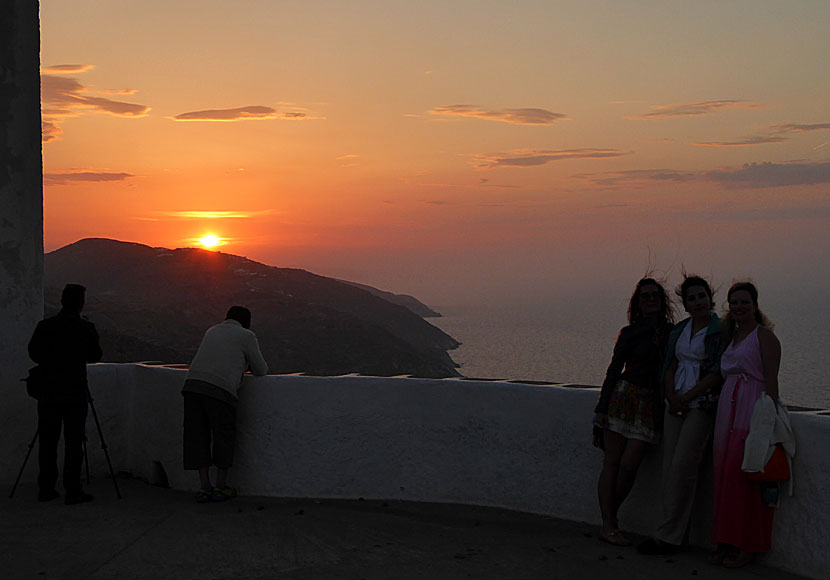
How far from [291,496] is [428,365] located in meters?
98.2

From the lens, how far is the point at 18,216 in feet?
25.4

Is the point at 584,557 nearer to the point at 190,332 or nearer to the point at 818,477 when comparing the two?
the point at 818,477

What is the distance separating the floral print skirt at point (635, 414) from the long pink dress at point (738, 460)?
487 millimetres

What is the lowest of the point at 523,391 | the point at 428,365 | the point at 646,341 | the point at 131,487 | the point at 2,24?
the point at 428,365

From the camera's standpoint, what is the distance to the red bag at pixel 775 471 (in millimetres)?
5195

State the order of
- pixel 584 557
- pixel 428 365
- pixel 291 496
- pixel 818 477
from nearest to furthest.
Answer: pixel 818 477 < pixel 584 557 < pixel 291 496 < pixel 428 365

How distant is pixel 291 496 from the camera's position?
7.20 metres

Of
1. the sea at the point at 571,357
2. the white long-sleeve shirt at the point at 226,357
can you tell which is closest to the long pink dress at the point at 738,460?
the white long-sleeve shirt at the point at 226,357

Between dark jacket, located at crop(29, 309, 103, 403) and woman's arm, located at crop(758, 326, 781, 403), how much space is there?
4999 mm

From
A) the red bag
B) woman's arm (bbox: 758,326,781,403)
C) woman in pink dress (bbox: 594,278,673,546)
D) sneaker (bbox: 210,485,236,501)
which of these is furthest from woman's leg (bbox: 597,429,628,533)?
sneaker (bbox: 210,485,236,501)

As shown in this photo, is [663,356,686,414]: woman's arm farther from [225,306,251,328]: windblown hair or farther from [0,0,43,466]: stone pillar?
[0,0,43,466]: stone pillar

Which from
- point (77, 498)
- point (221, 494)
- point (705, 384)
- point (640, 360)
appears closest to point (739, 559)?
point (705, 384)

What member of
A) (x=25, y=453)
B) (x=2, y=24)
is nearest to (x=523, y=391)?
(x=25, y=453)

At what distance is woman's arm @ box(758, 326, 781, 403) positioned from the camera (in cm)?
526
